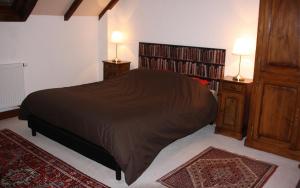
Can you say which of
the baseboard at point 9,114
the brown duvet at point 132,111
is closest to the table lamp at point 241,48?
the brown duvet at point 132,111

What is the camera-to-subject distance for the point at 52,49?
5082mm

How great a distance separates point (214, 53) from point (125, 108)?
1814 millimetres

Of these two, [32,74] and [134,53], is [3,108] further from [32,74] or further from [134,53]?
[134,53]

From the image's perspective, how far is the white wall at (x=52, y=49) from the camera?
459 cm

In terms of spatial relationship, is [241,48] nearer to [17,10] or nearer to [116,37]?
[116,37]

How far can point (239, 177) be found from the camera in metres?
3.11

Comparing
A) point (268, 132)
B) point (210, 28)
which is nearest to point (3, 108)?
point (210, 28)

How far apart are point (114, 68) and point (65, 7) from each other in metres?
1.24

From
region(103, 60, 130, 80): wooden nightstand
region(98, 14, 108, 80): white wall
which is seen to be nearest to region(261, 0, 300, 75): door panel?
region(103, 60, 130, 80): wooden nightstand

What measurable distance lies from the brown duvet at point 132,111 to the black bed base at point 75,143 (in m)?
0.08

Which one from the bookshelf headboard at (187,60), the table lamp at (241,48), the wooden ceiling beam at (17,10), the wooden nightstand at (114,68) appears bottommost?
the wooden nightstand at (114,68)

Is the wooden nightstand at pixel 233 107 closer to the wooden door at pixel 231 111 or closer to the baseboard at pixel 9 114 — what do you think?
the wooden door at pixel 231 111

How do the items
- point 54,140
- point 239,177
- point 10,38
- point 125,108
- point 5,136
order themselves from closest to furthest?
point 239,177 < point 125,108 < point 54,140 < point 5,136 < point 10,38

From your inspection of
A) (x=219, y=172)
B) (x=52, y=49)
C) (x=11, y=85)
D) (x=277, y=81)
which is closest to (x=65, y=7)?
(x=52, y=49)
